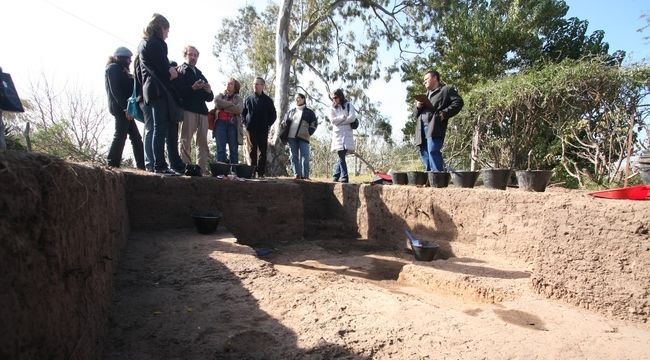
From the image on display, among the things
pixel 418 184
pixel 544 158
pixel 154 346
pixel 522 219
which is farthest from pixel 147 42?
pixel 544 158

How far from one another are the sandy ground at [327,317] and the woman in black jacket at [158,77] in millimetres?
1424

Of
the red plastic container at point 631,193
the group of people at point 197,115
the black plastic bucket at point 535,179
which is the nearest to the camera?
the red plastic container at point 631,193

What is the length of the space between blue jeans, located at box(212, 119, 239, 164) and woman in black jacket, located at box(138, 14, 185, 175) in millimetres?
1313

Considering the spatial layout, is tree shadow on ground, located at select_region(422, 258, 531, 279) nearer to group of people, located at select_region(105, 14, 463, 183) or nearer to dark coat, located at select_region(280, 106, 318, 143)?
group of people, located at select_region(105, 14, 463, 183)

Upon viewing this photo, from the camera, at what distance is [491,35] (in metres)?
10.4

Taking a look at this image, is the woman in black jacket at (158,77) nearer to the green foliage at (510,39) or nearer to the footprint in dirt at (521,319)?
the footprint in dirt at (521,319)

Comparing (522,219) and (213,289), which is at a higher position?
(522,219)

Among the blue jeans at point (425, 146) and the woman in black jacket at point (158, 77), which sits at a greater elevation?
the woman in black jacket at point (158, 77)

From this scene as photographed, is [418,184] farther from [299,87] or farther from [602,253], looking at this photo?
[299,87]

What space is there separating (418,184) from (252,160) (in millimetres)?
2880

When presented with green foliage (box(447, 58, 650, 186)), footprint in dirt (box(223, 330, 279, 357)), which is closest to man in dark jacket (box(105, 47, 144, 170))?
footprint in dirt (box(223, 330, 279, 357))

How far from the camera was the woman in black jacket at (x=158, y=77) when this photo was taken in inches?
159

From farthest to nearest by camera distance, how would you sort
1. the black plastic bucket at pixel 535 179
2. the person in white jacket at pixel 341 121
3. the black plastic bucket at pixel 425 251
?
the person in white jacket at pixel 341 121 < the black plastic bucket at pixel 425 251 < the black plastic bucket at pixel 535 179

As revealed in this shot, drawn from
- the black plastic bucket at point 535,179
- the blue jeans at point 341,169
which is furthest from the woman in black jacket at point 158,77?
the black plastic bucket at point 535,179
